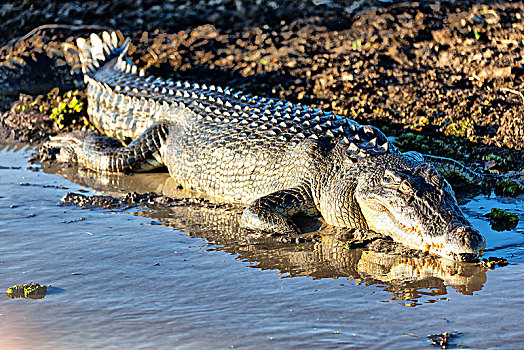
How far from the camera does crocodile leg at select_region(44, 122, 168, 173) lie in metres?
6.45

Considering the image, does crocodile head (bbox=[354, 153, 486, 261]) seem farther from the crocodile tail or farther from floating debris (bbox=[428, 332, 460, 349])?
the crocodile tail

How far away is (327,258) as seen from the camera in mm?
Answer: 4121

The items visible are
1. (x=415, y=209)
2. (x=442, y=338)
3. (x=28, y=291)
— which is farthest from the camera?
(x=415, y=209)

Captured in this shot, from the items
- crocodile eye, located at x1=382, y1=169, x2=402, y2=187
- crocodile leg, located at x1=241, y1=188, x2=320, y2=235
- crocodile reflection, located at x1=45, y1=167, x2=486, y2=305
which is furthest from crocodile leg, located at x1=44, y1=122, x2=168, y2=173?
crocodile eye, located at x1=382, y1=169, x2=402, y2=187

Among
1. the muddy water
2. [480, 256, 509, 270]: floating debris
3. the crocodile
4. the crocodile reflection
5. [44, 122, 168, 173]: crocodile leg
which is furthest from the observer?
[44, 122, 168, 173]: crocodile leg

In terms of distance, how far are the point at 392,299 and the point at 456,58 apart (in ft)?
18.5

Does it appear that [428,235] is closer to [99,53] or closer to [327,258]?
[327,258]

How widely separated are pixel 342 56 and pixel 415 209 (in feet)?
15.7

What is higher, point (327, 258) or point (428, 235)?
point (428, 235)

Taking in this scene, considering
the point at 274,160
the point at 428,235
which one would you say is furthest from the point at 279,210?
the point at 428,235

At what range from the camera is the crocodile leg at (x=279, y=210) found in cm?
457

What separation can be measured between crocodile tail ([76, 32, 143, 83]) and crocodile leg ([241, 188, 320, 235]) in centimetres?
398

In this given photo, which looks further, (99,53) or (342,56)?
(342,56)

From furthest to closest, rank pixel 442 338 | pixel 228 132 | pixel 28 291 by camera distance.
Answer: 1. pixel 228 132
2. pixel 28 291
3. pixel 442 338
